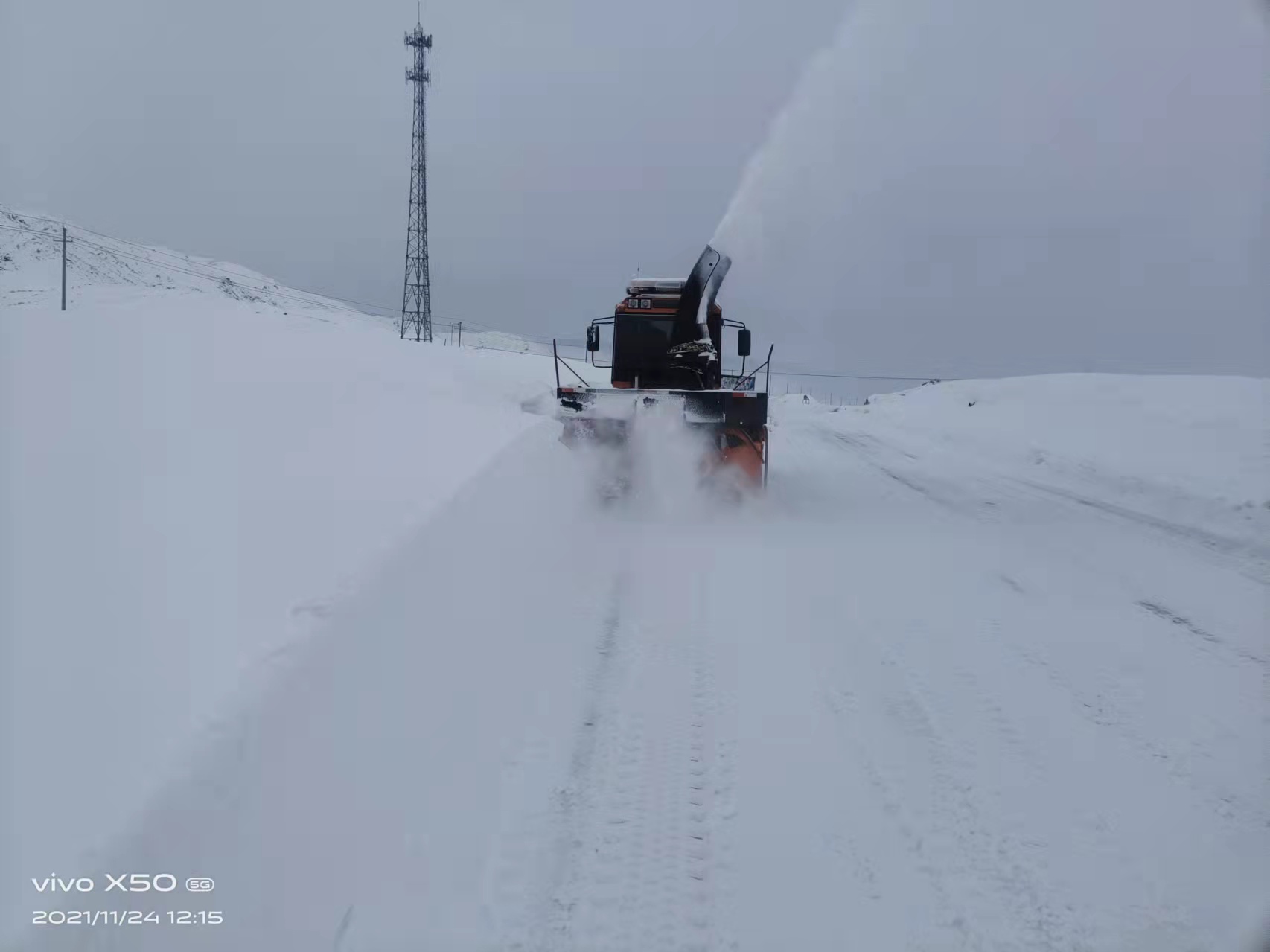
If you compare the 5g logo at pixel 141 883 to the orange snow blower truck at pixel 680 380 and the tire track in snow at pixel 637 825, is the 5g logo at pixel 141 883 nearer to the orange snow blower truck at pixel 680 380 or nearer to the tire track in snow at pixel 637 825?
the tire track in snow at pixel 637 825

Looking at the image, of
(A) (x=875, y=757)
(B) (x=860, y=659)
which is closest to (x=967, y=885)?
(A) (x=875, y=757)

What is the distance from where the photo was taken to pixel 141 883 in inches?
92.7

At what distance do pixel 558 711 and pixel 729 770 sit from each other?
105 centimetres

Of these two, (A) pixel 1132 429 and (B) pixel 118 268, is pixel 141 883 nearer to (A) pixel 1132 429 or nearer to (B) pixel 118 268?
(A) pixel 1132 429

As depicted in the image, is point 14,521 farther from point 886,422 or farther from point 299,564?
point 886,422

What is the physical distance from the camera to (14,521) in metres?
4.39

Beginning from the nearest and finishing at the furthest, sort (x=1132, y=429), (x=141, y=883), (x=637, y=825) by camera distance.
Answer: (x=141, y=883), (x=637, y=825), (x=1132, y=429)

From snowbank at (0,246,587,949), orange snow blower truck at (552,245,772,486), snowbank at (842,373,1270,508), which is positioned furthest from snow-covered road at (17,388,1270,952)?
snowbank at (842,373,1270,508)

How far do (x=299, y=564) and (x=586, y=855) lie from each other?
2521mm

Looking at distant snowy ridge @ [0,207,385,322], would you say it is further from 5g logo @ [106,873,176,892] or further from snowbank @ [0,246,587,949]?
5g logo @ [106,873,176,892]

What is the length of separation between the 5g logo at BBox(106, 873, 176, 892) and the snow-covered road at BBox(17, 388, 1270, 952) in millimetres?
25

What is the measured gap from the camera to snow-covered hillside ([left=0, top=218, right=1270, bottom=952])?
273cm

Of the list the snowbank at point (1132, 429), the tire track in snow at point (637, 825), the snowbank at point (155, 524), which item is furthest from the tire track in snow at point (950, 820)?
the snowbank at point (1132, 429)

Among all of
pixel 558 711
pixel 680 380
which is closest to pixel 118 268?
pixel 680 380
